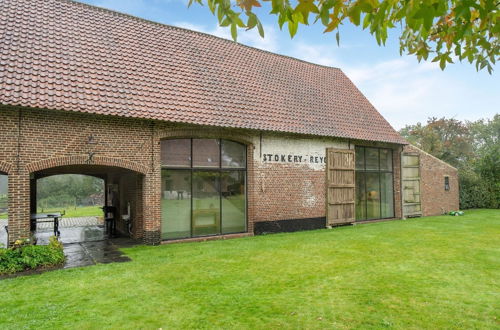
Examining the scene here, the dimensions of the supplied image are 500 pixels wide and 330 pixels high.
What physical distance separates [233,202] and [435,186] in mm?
12542

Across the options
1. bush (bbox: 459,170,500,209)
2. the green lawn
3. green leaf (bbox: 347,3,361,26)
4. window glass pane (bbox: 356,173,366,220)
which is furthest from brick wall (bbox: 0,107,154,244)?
bush (bbox: 459,170,500,209)

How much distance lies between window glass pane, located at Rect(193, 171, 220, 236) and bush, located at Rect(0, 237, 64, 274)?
4.08 metres

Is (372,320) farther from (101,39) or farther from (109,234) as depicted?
(101,39)

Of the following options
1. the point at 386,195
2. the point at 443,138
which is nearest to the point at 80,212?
the point at 386,195

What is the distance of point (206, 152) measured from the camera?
11.2m

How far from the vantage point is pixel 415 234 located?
38.9 ft

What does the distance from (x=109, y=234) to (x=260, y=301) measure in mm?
8530

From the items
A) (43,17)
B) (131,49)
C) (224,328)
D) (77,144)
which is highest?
(43,17)

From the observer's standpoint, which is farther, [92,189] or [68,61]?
[92,189]

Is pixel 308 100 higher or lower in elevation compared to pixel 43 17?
lower

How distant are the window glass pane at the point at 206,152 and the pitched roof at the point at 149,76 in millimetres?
870

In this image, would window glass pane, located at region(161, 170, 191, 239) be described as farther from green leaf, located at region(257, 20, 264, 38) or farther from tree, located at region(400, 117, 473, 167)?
tree, located at region(400, 117, 473, 167)

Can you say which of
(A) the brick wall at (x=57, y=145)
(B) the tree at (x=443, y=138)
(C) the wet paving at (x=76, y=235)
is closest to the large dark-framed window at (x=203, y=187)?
(A) the brick wall at (x=57, y=145)

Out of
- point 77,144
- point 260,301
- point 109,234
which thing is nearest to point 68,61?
point 77,144
